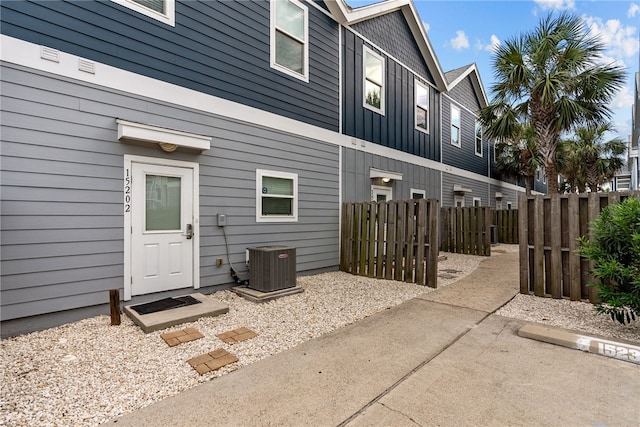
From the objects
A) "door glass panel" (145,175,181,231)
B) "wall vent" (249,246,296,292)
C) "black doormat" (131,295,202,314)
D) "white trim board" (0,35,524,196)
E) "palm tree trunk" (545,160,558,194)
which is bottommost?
"black doormat" (131,295,202,314)

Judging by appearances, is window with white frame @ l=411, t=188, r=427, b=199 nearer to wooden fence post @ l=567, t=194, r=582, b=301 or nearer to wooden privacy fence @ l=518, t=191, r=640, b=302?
wooden privacy fence @ l=518, t=191, r=640, b=302

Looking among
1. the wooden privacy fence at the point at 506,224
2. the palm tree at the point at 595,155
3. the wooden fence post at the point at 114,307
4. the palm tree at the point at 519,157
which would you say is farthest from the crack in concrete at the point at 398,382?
the palm tree at the point at 595,155

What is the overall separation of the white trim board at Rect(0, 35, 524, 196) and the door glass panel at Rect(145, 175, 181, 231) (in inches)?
47.3

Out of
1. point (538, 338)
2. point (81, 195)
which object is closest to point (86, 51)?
point (81, 195)

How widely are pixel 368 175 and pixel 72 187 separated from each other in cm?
622

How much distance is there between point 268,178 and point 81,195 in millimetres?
2939

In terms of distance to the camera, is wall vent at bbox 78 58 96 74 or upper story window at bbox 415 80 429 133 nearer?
wall vent at bbox 78 58 96 74

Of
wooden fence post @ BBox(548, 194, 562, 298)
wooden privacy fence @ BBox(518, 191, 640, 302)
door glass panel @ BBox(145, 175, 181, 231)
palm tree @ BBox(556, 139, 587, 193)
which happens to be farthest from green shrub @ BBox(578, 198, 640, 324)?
palm tree @ BBox(556, 139, 587, 193)

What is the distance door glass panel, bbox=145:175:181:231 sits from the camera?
173 inches

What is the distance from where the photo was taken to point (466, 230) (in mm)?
10219

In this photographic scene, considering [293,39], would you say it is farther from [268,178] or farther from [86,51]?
[86,51]

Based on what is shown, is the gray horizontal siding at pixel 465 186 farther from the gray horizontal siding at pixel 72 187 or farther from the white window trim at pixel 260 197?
the gray horizontal siding at pixel 72 187

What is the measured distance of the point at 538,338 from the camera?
3248 mm

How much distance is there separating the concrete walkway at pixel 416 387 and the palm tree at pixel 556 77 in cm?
798
